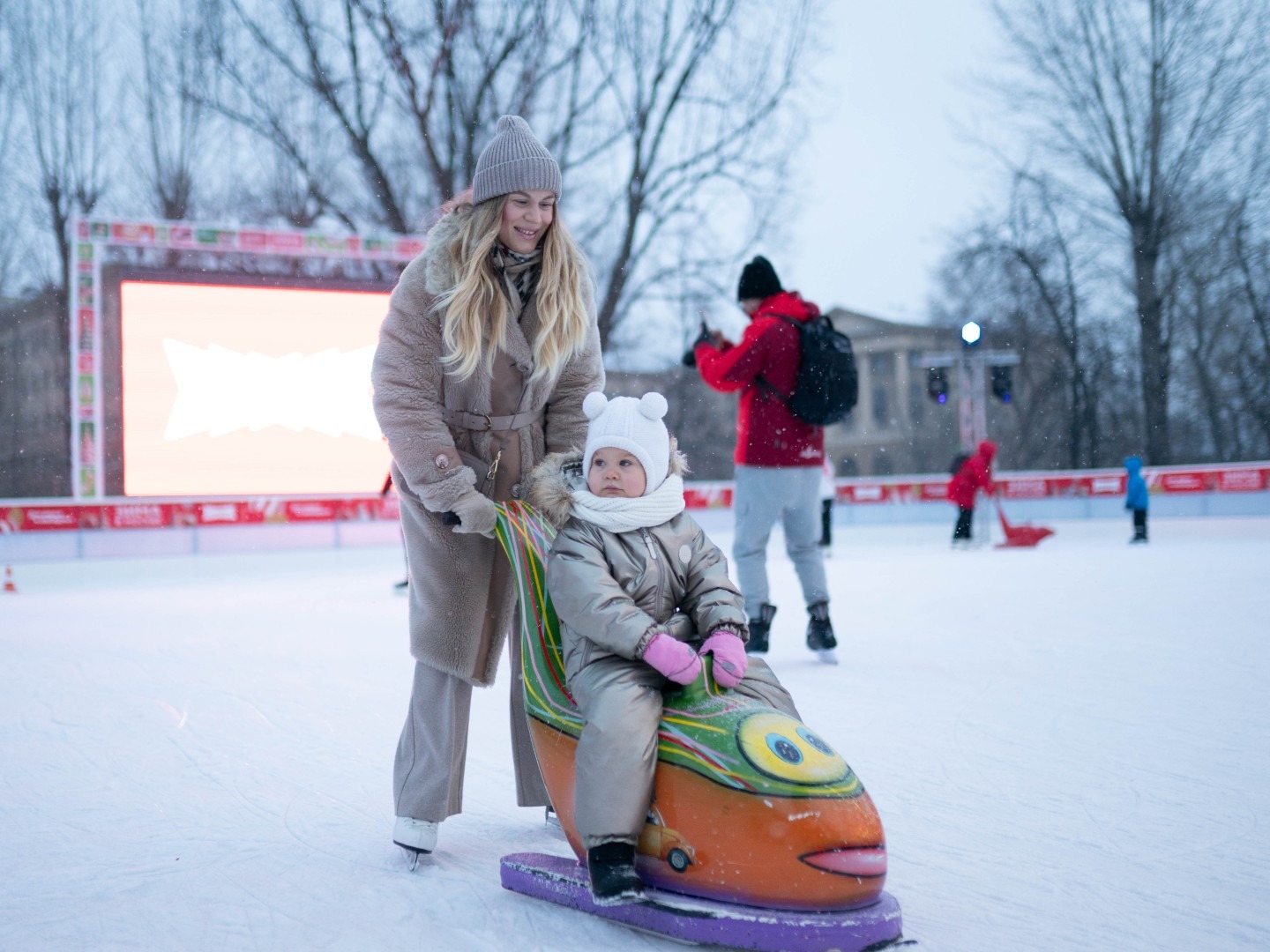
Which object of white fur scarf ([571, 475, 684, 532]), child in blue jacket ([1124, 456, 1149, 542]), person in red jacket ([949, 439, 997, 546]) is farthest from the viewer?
person in red jacket ([949, 439, 997, 546])

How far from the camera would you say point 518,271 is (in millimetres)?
2447

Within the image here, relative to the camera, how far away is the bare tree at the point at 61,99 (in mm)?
16406

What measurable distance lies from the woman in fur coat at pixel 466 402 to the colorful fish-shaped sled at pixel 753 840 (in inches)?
19.5

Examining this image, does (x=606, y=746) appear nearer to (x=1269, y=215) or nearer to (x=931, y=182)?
(x=1269, y=215)

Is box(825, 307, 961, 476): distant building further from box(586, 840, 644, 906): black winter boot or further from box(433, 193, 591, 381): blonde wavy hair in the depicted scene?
box(586, 840, 644, 906): black winter boot

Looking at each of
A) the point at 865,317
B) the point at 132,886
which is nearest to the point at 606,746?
the point at 132,886

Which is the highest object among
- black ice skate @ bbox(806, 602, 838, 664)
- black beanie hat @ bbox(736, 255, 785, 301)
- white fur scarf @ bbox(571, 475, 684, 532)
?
black beanie hat @ bbox(736, 255, 785, 301)

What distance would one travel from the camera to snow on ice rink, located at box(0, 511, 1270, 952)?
200cm

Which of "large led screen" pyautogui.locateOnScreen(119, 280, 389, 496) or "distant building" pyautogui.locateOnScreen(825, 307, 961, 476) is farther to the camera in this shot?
"distant building" pyautogui.locateOnScreen(825, 307, 961, 476)

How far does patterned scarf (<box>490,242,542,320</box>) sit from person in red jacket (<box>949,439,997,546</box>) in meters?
10.6

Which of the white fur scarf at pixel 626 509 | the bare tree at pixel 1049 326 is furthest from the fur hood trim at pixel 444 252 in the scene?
the bare tree at pixel 1049 326

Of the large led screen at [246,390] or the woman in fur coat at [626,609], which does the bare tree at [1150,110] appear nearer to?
the large led screen at [246,390]

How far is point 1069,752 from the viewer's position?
3.10m

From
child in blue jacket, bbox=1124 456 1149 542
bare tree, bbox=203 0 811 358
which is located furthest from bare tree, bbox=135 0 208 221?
child in blue jacket, bbox=1124 456 1149 542
